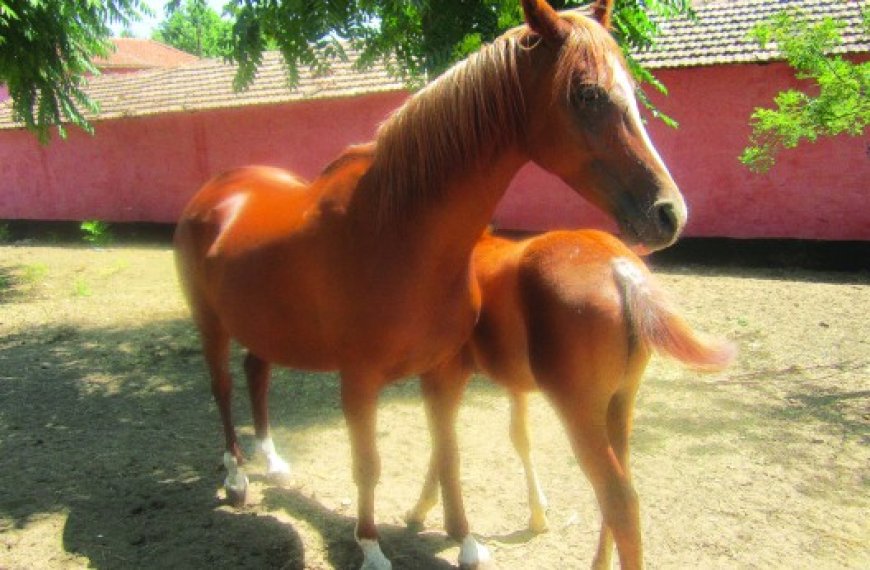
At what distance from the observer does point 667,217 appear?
6.30 ft

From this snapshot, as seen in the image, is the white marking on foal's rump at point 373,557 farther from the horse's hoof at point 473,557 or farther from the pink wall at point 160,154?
the pink wall at point 160,154

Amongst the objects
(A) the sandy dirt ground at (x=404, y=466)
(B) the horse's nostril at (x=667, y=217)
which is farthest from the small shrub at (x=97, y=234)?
(B) the horse's nostril at (x=667, y=217)

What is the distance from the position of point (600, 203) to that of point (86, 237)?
15824 millimetres

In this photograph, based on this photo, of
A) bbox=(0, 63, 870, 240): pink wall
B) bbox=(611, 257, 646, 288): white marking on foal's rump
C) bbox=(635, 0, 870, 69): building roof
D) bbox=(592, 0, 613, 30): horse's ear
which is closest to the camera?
bbox=(592, 0, 613, 30): horse's ear

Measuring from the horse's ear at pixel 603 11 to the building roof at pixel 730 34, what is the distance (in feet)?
27.0

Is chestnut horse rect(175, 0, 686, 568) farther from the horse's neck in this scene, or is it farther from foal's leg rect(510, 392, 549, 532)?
foal's leg rect(510, 392, 549, 532)

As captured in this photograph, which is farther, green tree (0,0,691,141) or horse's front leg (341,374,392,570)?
green tree (0,0,691,141)

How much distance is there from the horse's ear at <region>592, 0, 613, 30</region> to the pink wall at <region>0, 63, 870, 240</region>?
889 cm

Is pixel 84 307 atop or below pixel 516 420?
below

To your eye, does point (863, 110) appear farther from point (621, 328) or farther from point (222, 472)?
point (222, 472)

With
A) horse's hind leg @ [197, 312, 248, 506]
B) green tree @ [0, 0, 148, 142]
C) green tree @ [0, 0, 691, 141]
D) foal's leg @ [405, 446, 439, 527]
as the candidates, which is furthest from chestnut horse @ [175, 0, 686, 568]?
green tree @ [0, 0, 148, 142]

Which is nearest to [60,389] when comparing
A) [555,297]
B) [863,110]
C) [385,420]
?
[385,420]

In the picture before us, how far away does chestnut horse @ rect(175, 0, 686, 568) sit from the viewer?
79.4 inches

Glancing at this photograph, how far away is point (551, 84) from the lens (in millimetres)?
2090
